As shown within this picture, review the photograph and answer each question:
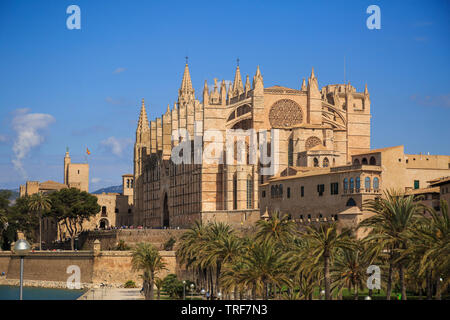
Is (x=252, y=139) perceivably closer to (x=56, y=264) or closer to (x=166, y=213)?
(x=56, y=264)

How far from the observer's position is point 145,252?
60.0 meters

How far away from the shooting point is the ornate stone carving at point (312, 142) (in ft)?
265

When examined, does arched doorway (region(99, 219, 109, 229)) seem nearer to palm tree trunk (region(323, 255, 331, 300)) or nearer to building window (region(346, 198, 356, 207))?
building window (region(346, 198, 356, 207))

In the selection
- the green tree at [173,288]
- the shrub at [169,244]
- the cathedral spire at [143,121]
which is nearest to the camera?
the green tree at [173,288]

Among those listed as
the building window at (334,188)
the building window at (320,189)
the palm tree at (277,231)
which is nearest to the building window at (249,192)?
the building window at (320,189)

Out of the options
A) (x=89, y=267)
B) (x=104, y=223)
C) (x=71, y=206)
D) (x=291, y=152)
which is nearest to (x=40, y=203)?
(x=71, y=206)

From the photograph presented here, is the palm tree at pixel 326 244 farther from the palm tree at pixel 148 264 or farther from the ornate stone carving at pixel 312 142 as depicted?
the ornate stone carving at pixel 312 142

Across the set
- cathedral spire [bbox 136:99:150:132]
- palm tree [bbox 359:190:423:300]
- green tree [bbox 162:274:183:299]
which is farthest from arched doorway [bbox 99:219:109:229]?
palm tree [bbox 359:190:423:300]

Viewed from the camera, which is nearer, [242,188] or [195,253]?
[195,253]

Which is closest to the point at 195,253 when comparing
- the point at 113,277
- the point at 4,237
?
the point at 113,277

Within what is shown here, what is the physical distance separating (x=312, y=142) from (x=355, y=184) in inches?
841

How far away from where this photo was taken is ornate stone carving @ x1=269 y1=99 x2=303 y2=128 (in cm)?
8656
